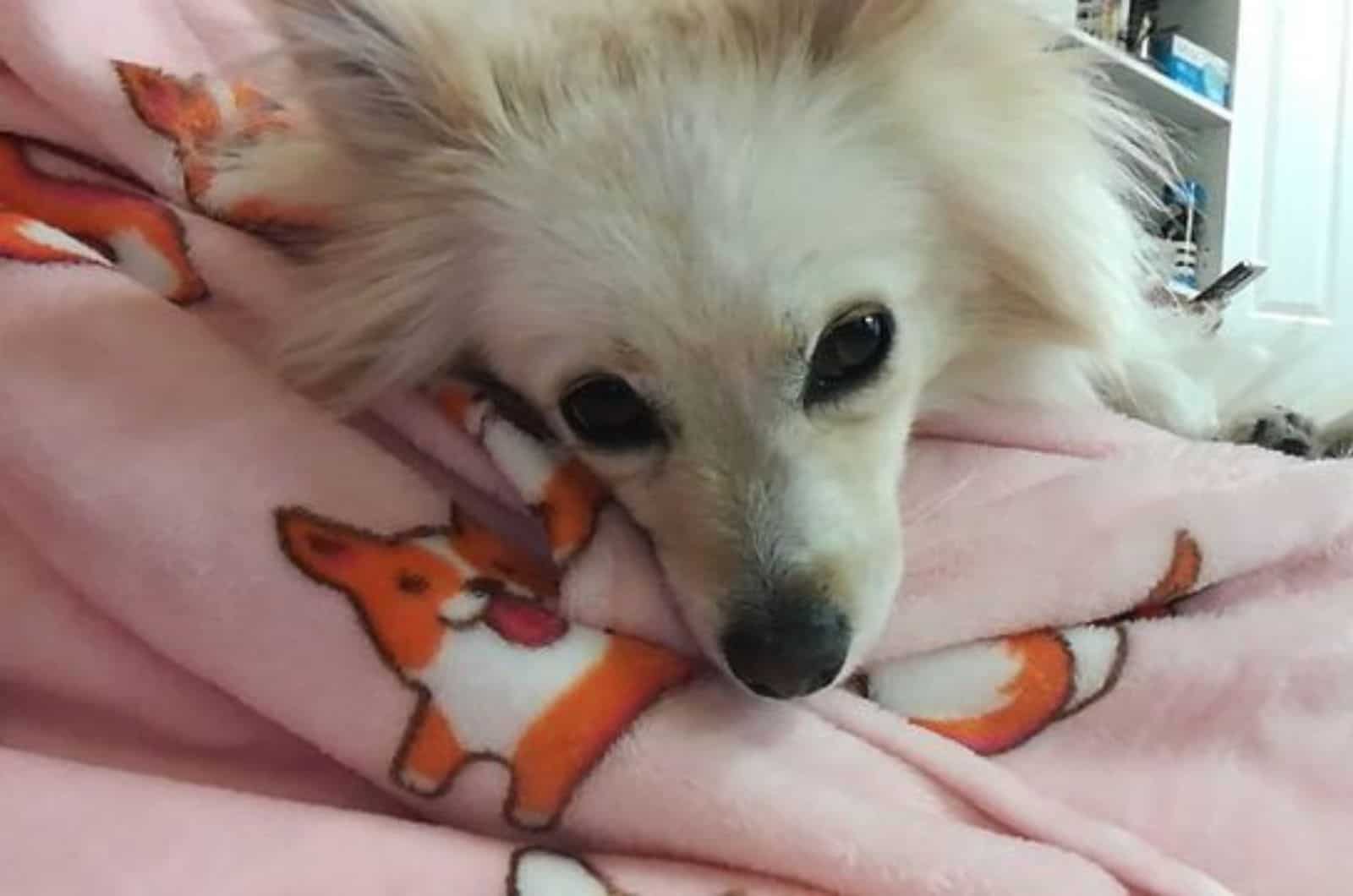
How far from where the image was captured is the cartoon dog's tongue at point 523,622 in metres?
0.76

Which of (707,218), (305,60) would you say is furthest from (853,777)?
(305,60)

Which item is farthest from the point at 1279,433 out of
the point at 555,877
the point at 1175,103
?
the point at 1175,103

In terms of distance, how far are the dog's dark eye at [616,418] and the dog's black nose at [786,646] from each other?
0.14 metres

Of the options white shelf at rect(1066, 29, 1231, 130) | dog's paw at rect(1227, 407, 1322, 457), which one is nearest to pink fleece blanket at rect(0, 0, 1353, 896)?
dog's paw at rect(1227, 407, 1322, 457)

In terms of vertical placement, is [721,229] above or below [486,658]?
above

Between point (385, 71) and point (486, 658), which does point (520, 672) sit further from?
point (385, 71)

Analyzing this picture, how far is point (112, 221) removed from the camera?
96cm

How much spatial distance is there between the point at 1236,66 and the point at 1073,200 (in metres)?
3.13

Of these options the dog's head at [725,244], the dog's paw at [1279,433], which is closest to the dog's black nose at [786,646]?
the dog's head at [725,244]

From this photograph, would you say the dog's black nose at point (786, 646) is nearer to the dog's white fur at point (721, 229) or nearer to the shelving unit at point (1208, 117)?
the dog's white fur at point (721, 229)

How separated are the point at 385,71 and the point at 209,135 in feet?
0.48

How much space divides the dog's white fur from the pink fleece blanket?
0.06 m

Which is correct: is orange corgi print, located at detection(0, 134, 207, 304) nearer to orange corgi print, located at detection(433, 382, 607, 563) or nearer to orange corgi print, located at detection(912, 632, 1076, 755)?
orange corgi print, located at detection(433, 382, 607, 563)

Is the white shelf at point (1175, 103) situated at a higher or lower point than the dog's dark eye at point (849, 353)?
lower
